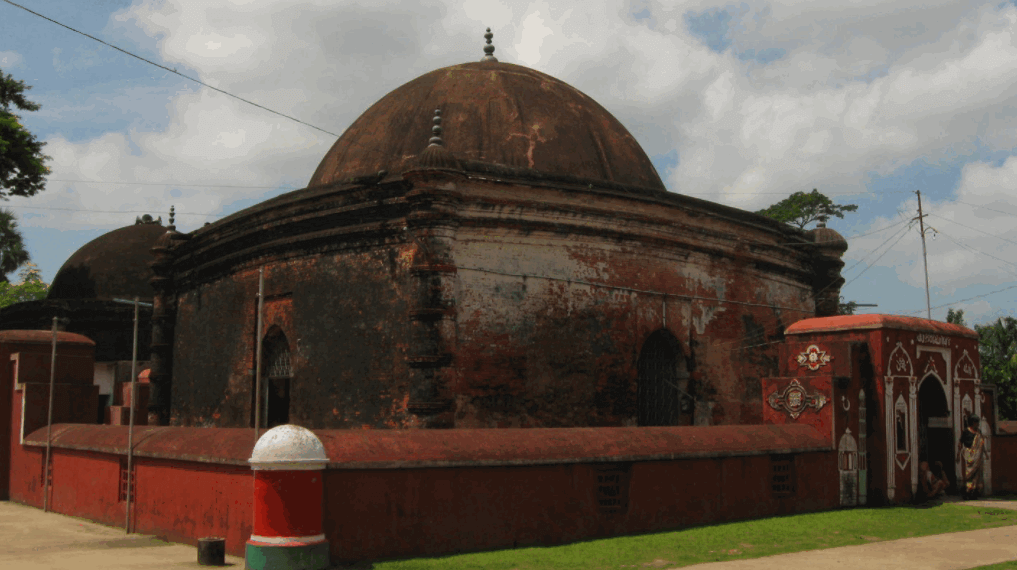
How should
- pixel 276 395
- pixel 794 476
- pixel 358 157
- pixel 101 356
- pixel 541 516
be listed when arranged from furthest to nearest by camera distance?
pixel 101 356
pixel 358 157
pixel 276 395
pixel 794 476
pixel 541 516

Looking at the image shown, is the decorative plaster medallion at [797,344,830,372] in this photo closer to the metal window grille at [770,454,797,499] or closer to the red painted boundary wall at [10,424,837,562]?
the red painted boundary wall at [10,424,837,562]

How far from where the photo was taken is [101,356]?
72.4 feet

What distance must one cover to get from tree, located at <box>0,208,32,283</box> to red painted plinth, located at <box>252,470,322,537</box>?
36.8 meters

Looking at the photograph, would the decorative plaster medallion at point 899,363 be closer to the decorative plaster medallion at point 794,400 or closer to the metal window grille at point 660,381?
the decorative plaster medallion at point 794,400

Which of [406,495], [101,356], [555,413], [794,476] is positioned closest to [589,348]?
[555,413]

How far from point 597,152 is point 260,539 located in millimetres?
9322

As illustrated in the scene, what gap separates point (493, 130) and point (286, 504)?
27.0 feet

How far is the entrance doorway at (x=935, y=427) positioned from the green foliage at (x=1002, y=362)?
542 cm

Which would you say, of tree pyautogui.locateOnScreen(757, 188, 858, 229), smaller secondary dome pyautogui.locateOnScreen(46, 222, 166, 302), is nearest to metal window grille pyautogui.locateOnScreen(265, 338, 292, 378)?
smaller secondary dome pyautogui.locateOnScreen(46, 222, 166, 302)

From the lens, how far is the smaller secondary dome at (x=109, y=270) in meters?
23.4

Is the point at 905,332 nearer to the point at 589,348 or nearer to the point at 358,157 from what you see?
the point at 589,348

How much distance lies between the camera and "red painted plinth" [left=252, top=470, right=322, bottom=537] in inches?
289

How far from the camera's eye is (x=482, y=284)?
11945 mm

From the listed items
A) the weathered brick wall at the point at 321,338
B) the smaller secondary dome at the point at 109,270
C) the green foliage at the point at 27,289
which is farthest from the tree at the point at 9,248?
the weathered brick wall at the point at 321,338
